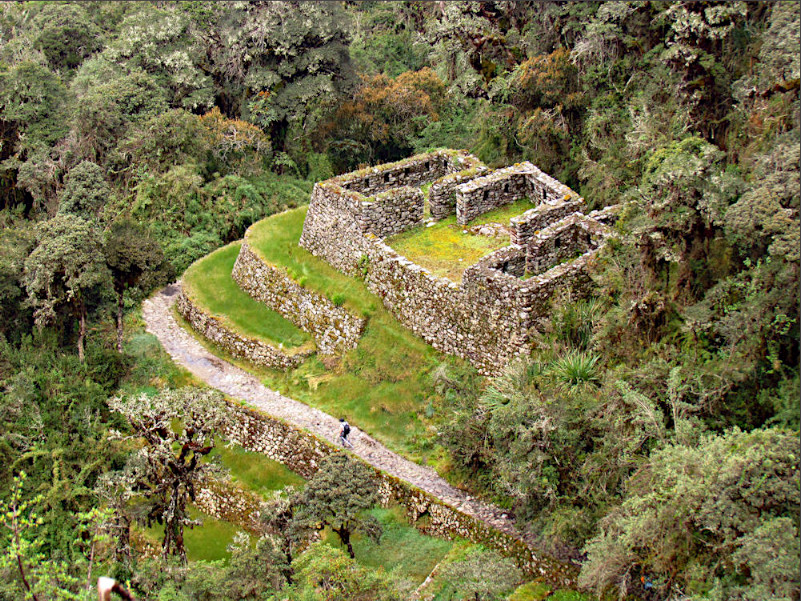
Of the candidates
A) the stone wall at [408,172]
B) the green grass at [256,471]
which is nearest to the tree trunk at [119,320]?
the green grass at [256,471]

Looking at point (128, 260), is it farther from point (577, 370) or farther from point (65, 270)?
point (577, 370)

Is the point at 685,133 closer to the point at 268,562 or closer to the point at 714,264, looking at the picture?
the point at 714,264

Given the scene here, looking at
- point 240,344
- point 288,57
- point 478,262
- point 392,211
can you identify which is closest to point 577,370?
point 478,262

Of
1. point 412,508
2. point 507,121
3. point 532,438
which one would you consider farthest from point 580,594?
point 507,121

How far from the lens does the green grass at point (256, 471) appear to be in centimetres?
2520

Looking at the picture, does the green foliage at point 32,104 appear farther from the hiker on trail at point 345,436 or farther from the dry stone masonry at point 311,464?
the hiker on trail at point 345,436

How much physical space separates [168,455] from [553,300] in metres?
9.98

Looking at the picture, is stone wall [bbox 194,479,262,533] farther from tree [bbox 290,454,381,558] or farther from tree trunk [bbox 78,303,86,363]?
tree trunk [bbox 78,303,86,363]

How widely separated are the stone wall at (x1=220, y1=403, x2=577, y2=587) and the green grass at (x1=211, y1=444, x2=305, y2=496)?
0.59ft

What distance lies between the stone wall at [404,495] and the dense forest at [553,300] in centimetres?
65

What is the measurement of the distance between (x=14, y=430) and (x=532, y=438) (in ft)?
53.5

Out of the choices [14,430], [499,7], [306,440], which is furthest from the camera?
[499,7]

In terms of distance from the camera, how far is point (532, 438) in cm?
2014

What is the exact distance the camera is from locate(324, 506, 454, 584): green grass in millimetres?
21688
